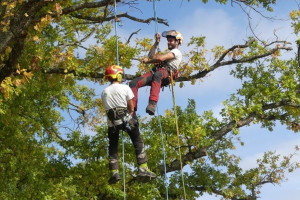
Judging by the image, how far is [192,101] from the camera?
1658cm

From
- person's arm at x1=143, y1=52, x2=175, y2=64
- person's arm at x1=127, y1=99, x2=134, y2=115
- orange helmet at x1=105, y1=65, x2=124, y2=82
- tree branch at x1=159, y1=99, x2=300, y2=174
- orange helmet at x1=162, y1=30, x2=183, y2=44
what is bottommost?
person's arm at x1=127, y1=99, x2=134, y2=115

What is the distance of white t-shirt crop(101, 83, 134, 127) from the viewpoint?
7.25 meters

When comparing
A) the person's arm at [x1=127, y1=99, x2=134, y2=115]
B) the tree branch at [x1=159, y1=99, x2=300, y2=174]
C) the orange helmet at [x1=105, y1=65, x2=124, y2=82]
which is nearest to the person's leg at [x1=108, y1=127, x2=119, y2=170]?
the person's arm at [x1=127, y1=99, x2=134, y2=115]

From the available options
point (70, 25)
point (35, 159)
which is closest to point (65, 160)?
point (35, 159)

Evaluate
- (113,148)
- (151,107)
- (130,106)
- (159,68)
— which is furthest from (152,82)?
(113,148)

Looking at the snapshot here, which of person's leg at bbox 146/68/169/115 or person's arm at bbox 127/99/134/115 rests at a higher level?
person's leg at bbox 146/68/169/115

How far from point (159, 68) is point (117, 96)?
4.14 ft

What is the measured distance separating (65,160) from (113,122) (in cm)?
876

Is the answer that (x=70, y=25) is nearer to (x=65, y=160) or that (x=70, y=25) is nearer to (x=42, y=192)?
(x=65, y=160)

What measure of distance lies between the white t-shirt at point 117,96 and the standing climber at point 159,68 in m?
0.46

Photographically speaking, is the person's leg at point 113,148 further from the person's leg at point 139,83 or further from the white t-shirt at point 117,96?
the person's leg at point 139,83

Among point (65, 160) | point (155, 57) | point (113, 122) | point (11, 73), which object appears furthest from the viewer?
point (65, 160)

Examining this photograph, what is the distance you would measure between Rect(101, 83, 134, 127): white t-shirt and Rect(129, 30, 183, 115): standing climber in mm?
462

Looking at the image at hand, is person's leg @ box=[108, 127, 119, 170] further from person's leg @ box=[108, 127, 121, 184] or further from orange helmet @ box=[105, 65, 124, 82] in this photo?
orange helmet @ box=[105, 65, 124, 82]
